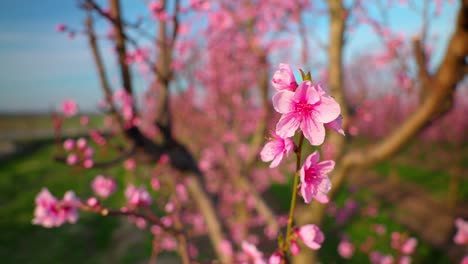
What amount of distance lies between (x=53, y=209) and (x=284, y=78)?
137 cm

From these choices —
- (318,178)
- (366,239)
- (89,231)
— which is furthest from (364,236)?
(89,231)

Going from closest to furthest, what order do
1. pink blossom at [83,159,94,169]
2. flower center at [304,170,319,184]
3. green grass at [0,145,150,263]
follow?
flower center at [304,170,319,184], pink blossom at [83,159,94,169], green grass at [0,145,150,263]

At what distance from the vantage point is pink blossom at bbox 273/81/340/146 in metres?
0.75

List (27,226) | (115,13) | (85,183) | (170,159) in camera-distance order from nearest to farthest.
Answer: (115,13)
(170,159)
(27,226)
(85,183)

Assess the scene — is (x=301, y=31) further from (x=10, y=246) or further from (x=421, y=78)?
(x=10, y=246)

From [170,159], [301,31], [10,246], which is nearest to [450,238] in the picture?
[301,31]

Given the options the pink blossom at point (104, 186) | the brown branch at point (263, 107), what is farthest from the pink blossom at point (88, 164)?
the brown branch at point (263, 107)

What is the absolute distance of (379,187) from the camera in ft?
38.4

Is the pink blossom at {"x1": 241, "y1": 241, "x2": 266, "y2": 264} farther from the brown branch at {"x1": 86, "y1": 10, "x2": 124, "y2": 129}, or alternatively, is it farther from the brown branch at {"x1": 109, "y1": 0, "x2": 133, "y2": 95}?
the brown branch at {"x1": 109, "y1": 0, "x2": 133, "y2": 95}

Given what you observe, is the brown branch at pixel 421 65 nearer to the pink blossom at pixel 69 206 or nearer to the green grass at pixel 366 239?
the pink blossom at pixel 69 206

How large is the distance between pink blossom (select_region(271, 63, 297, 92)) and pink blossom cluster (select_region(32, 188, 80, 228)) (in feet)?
3.85

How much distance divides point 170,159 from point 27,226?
952 centimetres

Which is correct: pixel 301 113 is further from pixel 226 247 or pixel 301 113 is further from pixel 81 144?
pixel 226 247

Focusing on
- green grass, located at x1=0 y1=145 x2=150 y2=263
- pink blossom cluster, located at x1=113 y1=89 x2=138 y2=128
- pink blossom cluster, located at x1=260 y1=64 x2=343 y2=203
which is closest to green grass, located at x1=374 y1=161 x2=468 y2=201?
green grass, located at x1=0 y1=145 x2=150 y2=263
